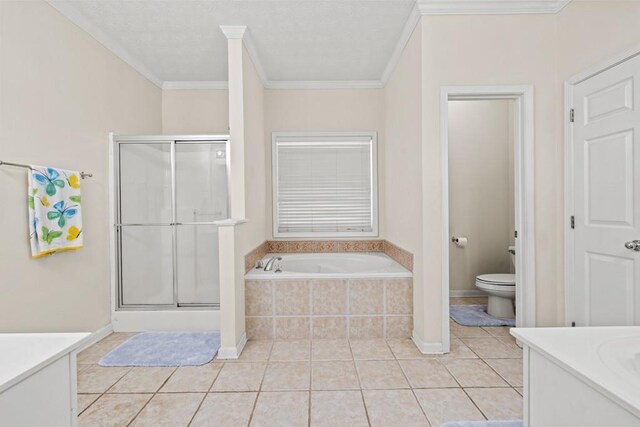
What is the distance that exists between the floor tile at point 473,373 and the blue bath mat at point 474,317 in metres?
0.81

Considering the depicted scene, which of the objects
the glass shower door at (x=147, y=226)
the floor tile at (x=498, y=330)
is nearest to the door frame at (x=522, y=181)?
the floor tile at (x=498, y=330)

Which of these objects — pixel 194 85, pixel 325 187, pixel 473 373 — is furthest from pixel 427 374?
pixel 194 85

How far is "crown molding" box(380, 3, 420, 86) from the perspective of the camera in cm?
257

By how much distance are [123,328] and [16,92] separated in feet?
6.60

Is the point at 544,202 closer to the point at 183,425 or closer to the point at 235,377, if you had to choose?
the point at 235,377

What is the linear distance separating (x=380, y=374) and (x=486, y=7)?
2596 millimetres

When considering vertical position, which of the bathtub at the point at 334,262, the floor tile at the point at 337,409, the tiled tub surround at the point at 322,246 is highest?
the tiled tub surround at the point at 322,246

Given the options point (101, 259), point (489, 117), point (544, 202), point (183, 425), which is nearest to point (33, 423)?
point (183, 425)

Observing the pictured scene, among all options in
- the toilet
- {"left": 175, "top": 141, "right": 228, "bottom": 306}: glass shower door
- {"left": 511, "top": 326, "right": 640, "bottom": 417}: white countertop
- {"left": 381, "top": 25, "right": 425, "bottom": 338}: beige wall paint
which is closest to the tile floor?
{"left": 381, "top": 25, "right": 425, "bottom": 338}: beige wall paint

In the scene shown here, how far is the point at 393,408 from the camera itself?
190 cm

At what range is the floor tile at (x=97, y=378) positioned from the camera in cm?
215

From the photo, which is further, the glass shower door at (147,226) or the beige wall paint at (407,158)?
the glass shower door at (147,226)

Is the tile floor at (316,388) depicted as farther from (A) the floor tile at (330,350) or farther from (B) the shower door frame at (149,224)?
(B) the shower door frame at (149,224)

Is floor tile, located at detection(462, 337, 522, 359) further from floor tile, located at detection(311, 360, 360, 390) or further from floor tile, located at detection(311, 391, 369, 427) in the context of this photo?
floor tile, located at detection(311, 391, 369, 427)
